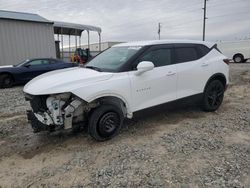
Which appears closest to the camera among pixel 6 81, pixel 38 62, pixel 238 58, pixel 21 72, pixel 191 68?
pixel 191 68

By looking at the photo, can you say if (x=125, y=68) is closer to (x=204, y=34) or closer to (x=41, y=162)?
(x=41, y=162)

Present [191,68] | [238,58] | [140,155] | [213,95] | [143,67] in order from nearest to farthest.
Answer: [140,155] < [143,67] < [191,68] < [213,95] < [238,58]

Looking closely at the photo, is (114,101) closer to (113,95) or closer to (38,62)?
(113,95)

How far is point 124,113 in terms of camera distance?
4.16 m

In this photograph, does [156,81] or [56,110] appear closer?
[56,110]

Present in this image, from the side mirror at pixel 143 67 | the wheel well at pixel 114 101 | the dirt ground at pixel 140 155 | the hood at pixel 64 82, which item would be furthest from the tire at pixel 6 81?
the side mirror at pixel 143 67

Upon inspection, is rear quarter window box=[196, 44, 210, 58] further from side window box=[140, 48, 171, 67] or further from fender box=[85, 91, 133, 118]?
fender box=[85, 91, 133, 118]

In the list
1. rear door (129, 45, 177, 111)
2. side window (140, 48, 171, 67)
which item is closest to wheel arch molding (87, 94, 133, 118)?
rear door (129, 45, 177, 111)

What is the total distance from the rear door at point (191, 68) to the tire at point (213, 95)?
225mm

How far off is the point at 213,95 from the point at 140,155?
2.93 meters

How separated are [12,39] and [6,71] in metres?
6.21

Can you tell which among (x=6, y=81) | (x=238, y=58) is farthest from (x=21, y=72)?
(x=238, y=58)

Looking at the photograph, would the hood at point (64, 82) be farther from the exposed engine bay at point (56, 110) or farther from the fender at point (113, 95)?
the fender at point (113, 95)

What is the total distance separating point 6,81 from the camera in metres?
10.0
